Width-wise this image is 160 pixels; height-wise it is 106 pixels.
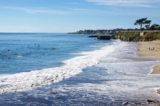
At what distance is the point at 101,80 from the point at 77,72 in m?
4.38

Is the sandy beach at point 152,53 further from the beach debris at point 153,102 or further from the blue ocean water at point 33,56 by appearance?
the blue ocean water at point 33,56

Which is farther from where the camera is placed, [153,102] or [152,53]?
[152,53]

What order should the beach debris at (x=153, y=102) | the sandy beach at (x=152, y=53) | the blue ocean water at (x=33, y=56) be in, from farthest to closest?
the blue ocean water at (x=33, y=56)
the sandy beach at (x=152, y=53)
the beach debris at (x=153, y=102)

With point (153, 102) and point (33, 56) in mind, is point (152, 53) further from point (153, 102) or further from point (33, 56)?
point (153, 102)

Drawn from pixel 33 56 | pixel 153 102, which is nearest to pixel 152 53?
pixel 33 56

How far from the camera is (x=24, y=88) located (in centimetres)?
1745

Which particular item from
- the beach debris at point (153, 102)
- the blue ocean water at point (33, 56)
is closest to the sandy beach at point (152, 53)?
the beach debris at point (153, 102)

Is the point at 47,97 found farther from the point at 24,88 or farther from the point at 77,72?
the point at 77,72

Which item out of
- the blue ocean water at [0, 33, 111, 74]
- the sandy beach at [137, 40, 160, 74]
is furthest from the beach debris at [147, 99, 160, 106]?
the blue ocean water at [0, 33, 111, 74]

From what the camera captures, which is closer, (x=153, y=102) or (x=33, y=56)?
(x=153, y=102)

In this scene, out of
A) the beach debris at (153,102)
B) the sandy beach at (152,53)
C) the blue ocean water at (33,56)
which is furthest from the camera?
the blue ocean water at (33,56)

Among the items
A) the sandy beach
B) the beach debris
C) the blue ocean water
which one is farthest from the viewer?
the blue ocean water

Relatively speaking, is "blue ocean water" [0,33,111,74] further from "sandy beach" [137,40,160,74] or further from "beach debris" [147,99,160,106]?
"beach debris" [147,99,160,106]

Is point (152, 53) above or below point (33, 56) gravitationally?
below
